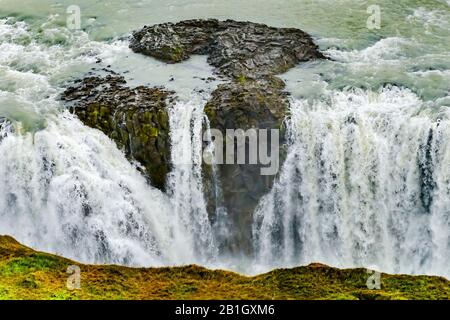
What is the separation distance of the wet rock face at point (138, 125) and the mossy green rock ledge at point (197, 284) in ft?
15.5

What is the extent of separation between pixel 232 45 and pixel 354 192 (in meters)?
6.90

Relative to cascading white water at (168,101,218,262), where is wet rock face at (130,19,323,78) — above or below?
above

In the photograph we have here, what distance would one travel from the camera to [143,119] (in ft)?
64.6

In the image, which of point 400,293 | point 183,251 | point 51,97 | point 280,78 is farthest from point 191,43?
point 400,293

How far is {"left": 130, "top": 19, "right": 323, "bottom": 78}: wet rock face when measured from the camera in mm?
22141

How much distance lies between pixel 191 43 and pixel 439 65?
8.46 m

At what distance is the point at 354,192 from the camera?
19.7m

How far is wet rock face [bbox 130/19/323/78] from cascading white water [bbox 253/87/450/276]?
2937mm

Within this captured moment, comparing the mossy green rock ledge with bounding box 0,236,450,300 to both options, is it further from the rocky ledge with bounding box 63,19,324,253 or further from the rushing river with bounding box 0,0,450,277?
the rocky ledge with bounding box 63,19,324,253

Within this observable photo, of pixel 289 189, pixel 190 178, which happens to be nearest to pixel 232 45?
pixel 190 178
